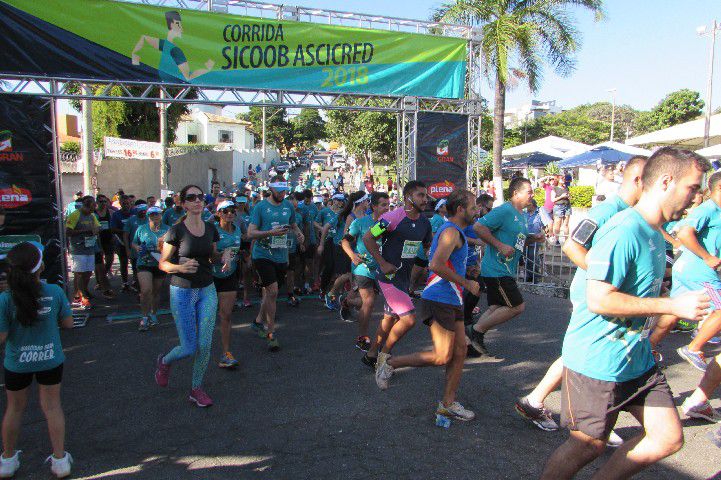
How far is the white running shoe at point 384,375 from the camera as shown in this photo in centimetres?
455

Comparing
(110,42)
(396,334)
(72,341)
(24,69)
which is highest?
(110,42)

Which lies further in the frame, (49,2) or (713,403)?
(49,2)

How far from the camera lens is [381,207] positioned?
19.5ft

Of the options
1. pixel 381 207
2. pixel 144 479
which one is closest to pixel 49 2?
pixel 381 207

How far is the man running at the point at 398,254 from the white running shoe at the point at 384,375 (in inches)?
7.5

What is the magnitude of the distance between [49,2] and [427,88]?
6.54 m

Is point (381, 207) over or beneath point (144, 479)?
over

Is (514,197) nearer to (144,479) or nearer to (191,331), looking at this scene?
(191,331)

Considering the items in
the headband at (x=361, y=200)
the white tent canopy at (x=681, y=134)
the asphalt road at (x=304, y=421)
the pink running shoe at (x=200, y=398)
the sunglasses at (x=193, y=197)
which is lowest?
the asphalt road at (x=304, y=421)

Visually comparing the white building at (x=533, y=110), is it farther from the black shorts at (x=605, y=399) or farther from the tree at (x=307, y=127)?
the black shorts at (x=605, y=399)

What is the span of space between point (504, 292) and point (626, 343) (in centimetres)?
A: 286

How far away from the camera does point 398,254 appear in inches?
204

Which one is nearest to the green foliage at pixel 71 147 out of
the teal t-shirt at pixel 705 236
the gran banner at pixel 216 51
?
the gran banner at pixel 216 51

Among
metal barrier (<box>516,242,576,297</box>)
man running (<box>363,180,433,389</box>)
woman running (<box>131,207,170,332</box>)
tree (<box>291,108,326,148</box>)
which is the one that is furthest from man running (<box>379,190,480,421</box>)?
tree (<box>291,108,326,148</box>)
